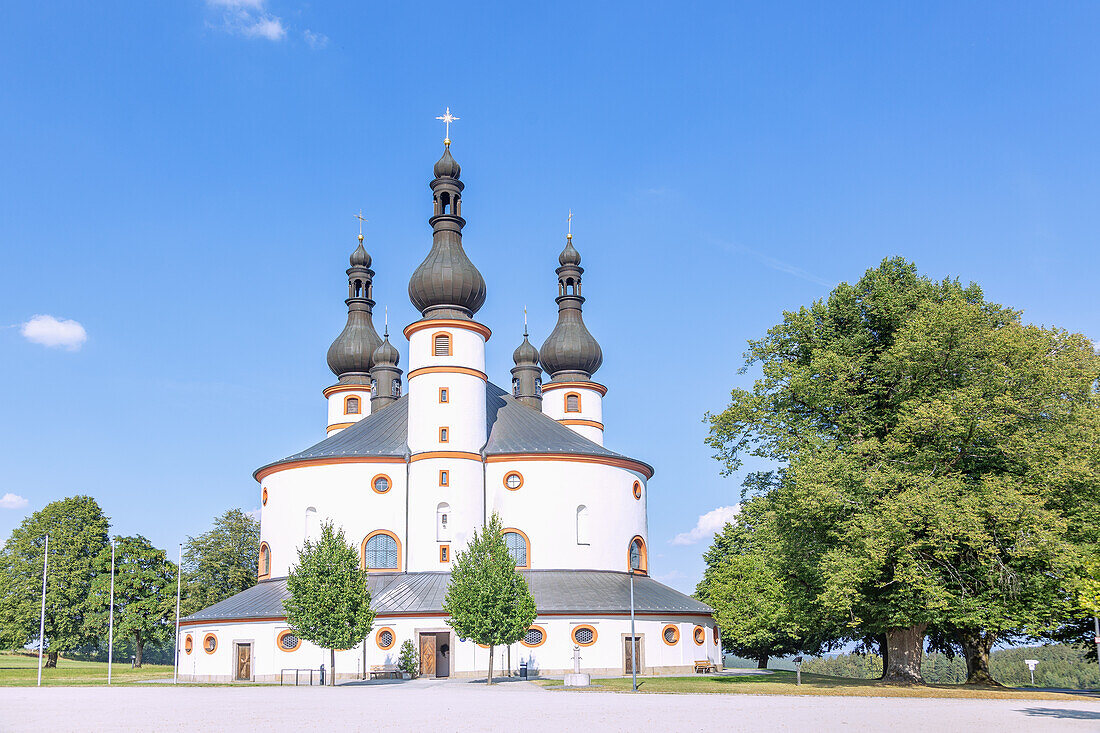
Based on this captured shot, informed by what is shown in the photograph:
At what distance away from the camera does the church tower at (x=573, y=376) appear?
62.5 metres

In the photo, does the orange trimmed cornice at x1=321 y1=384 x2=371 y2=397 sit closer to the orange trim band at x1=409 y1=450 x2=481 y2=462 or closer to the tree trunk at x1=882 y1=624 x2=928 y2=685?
the orange trim band at x1=409 y1=450 x2=481 y2=462

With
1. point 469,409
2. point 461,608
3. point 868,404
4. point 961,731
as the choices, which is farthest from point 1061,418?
point 469,409

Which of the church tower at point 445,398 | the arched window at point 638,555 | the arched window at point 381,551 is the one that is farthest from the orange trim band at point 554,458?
the arched window at point 381,551

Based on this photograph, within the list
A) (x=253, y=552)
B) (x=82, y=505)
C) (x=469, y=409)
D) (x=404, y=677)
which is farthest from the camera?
(x=253, y=552)

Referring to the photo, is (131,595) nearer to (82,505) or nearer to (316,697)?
(82,505)

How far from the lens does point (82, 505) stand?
204 ft

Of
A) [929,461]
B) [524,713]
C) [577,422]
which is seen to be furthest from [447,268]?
[524,713]

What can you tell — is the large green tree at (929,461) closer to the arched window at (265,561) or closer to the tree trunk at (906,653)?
the tree trunk at (906,653)

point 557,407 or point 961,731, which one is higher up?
point 557,407

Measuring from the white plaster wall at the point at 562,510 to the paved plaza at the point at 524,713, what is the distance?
17.2 m

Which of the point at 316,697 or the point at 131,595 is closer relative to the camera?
the point at 316,697

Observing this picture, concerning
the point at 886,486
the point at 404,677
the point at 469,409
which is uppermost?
the point at 469,409

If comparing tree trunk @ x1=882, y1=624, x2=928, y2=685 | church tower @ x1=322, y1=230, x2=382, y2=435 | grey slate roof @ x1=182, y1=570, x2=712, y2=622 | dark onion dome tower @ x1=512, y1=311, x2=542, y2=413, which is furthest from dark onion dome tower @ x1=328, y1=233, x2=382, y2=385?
tree trunk @ x1=882, y1=624, x2=928, y2=685

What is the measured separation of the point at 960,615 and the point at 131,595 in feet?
171
